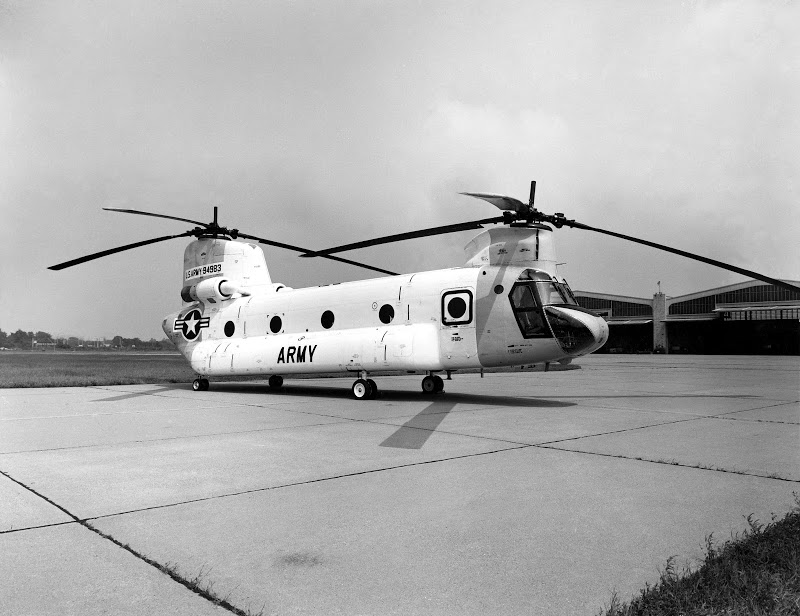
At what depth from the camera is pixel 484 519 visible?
176 inches

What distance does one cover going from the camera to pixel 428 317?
13.6 meters

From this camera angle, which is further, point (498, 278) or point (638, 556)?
point (498, 278)

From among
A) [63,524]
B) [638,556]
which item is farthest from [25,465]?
[638,556]

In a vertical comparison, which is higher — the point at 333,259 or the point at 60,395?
the point at 333,259

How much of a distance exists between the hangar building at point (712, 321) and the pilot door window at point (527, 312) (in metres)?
54.3

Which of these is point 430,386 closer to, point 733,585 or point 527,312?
point 527,312

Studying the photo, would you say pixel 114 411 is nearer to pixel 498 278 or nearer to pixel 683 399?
pixel 498 278

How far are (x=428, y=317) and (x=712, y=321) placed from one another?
64198mm

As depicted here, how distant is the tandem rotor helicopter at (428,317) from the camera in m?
12.5

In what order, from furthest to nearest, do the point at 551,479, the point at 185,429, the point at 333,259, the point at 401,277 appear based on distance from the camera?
the point at 333,259, the point at 401,277, the point at 185,429, the point at 551,479

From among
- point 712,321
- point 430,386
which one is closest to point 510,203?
point 430,386

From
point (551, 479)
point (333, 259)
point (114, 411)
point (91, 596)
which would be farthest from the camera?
point (333, 259)

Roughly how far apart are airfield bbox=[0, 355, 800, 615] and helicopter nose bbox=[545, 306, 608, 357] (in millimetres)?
2471

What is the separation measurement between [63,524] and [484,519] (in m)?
3.03
